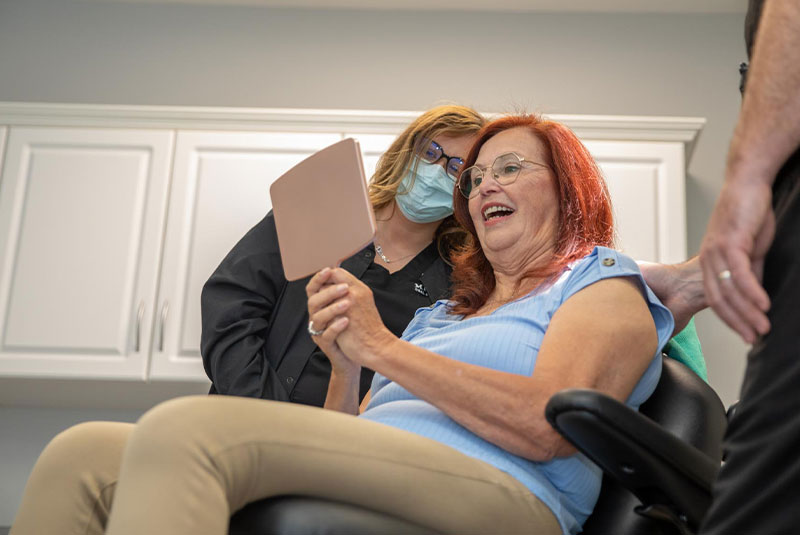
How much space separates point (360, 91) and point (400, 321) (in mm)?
1621

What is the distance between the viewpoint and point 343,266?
6.60 feet

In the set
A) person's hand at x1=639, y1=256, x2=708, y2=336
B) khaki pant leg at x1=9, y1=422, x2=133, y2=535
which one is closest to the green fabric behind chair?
person's hand at x1=639, y1=256, x2=708, y2=336

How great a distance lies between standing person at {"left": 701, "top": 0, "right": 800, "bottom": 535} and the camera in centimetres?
72

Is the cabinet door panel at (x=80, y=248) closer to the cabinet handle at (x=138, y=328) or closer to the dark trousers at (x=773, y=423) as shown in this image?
the cabinet handle at (x=138, y=328)

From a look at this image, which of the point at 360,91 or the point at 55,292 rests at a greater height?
the point at 360,91

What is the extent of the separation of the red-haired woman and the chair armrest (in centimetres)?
15

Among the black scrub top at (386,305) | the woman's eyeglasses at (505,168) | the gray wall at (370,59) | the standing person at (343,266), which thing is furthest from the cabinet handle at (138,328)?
the woman's eyeglasses at (505,168)

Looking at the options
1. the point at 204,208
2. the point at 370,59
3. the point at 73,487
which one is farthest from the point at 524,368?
the point at 370,59

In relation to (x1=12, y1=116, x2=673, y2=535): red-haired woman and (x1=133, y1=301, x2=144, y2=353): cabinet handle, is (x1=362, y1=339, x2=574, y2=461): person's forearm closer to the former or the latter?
(x1=12, y1=116, x2=673, y2=535): red-haired woman

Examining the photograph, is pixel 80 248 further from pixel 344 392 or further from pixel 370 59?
pixel 344 392

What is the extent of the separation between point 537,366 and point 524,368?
90mm

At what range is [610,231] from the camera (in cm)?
156

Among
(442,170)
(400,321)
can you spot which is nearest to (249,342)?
(400,321)

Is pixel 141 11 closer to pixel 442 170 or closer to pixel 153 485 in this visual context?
pixel 442 170
